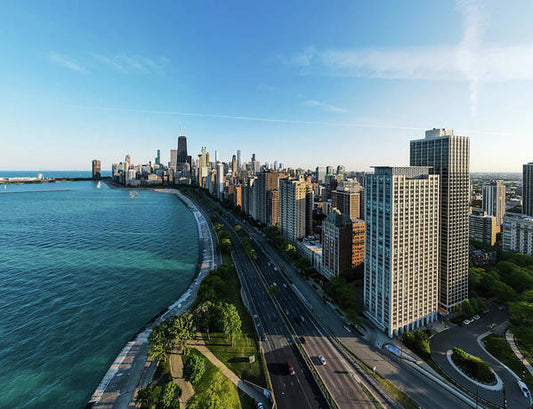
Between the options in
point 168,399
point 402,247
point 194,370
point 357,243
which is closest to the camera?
point 168,399

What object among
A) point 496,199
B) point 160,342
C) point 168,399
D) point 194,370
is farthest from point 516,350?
point 496,199

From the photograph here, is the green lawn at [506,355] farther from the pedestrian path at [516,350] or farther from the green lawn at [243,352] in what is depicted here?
the green lawn at [243,352]

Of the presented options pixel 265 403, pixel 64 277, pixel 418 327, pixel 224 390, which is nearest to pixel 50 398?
pixel 224 390

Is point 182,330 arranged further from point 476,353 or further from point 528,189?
point 528,189

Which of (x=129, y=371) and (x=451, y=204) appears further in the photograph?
(x=451, y=204)

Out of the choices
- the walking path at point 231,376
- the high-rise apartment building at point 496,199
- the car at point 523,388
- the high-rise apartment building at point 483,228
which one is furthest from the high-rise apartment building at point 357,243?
the high-rise apartment building at point 496,199

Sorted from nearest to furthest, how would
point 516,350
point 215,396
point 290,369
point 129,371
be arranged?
point 215,396 < point 290,369 < point 129,371 < point 516,350

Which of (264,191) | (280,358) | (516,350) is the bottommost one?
(280,358)
